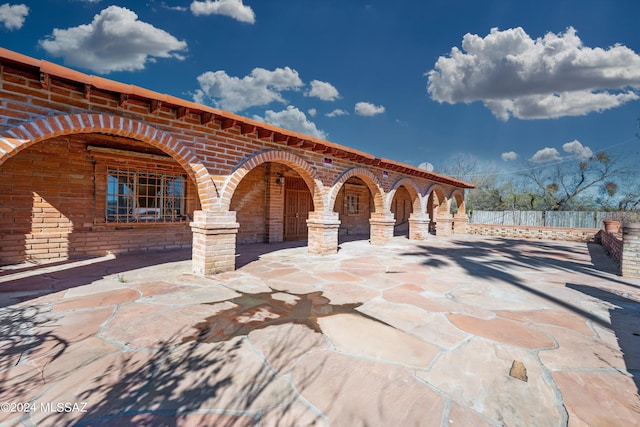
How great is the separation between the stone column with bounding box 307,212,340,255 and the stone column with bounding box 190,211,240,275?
262 centimetres

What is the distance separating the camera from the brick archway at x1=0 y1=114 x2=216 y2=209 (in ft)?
10.3

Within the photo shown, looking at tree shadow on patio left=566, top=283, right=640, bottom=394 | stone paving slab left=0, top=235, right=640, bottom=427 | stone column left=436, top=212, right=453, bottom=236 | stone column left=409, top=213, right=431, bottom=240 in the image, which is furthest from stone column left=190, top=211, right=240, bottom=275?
stone column left=436, top=212, right=453, bottom=236

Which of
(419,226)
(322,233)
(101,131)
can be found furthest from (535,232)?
(101,131)

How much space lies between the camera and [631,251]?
17.5 feet

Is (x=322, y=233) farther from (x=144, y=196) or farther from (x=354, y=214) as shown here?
(x=354, y=214)

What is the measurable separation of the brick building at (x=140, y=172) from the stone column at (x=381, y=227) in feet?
0.12

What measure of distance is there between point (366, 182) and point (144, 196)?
6.43 m

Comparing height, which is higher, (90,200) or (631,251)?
(90,200)

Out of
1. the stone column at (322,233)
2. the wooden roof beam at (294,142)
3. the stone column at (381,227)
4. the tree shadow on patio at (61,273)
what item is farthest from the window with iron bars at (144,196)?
the stone column at (381,227)

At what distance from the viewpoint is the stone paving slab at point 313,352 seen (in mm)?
1693

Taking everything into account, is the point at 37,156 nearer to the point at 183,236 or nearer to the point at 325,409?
the point at 183,236

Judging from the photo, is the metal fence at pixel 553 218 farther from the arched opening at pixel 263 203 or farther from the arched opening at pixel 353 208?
the arched opening at pixel 263 203

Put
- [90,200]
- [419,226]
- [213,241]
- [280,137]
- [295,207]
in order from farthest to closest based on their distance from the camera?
[419,226], [295,207], [90,200], [280,137], [213,241]

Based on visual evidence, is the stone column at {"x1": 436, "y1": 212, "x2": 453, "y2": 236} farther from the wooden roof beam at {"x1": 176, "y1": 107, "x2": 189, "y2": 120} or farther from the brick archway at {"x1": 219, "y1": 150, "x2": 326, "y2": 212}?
the wooden roof beam at {"x1": 176, "y1": 107, "x2": 189, "y2": 120}
